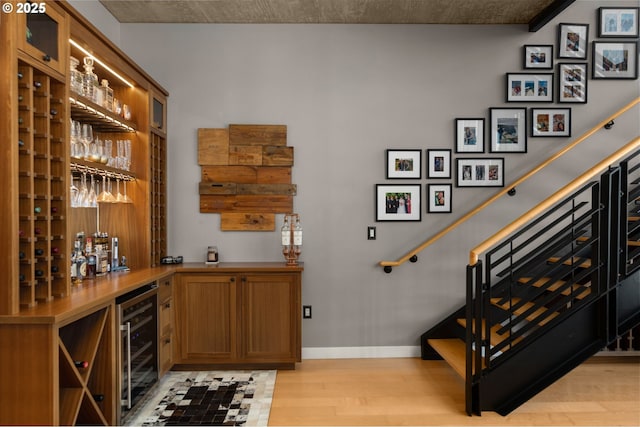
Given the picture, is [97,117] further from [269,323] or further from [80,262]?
[269,323]

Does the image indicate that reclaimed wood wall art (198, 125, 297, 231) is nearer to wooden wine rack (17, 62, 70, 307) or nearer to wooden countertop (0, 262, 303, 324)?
wooden countertop (0, 262, 303, 324)

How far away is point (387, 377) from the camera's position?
3.79 metres

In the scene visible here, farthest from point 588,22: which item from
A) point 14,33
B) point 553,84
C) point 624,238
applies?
point 14,33

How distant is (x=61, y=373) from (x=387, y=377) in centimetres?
245

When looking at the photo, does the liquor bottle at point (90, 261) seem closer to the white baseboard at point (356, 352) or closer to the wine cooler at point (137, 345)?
the wine cooler at point (137, 345)

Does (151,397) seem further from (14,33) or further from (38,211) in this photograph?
(14,33)

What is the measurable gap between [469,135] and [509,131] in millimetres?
392

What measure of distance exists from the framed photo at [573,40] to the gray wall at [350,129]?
2.8 inches

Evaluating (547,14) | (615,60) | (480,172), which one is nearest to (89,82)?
(480,172)

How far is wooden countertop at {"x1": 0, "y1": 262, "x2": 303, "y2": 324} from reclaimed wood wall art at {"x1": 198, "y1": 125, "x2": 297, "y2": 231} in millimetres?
466

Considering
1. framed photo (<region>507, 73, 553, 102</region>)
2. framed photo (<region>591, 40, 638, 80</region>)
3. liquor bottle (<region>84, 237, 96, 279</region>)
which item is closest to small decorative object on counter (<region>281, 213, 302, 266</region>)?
liquor bottle (<region>84, 237, 96, 279</region>)

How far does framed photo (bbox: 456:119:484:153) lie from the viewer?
438 cm

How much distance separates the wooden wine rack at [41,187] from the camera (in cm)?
222

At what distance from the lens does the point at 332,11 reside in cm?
412
